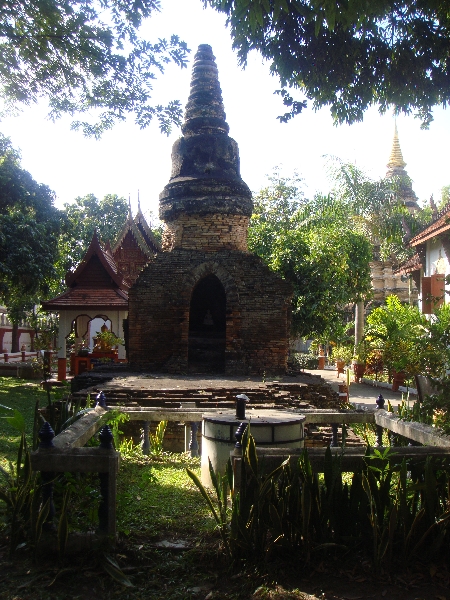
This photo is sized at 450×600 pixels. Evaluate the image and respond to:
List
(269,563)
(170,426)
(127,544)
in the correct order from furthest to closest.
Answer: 1. (170,426)
2. (127,544)
3. (269,563)

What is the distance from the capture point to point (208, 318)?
14.0 meters

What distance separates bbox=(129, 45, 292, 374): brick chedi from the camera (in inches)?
487

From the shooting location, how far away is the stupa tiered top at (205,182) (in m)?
13.2

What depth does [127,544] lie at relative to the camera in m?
3.65

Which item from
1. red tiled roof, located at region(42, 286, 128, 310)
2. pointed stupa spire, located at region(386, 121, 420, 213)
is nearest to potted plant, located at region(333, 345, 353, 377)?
red tiled roof, located at region(42, 286, 128, 310)

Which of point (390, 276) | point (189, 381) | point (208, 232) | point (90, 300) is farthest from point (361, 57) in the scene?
point (390, 276)

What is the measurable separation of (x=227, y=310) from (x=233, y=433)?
7.49 m

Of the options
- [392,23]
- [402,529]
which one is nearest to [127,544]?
[402,529]

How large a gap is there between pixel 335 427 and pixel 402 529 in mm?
2478

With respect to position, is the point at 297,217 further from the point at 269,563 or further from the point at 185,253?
the point at 269,563

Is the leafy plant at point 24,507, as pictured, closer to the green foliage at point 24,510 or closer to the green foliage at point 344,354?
the green foliage at point 24,510

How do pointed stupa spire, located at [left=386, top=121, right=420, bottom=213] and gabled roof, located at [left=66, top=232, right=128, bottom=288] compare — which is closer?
gabled roof, located at [left=66, top=232, right=128, bottom=288]

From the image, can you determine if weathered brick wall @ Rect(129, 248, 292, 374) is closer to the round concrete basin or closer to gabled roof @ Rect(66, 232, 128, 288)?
gabled roof @ Rect(66, 232, 128, 288)

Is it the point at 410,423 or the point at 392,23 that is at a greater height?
the point at 392,23
